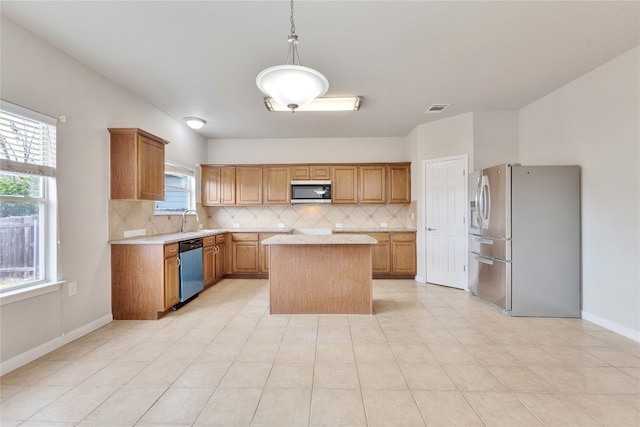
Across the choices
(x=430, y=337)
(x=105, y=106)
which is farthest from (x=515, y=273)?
(x=105, y=106)

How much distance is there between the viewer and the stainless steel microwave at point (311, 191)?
5441mm

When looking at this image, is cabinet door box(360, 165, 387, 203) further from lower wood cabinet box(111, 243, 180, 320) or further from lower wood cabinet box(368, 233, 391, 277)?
lower wood cabinet box(111, 243, 180, 320)

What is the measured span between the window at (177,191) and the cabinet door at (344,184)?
2.61 m

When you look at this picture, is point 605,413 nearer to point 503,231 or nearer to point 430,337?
point 430,337

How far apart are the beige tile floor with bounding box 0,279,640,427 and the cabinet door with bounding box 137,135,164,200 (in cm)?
151

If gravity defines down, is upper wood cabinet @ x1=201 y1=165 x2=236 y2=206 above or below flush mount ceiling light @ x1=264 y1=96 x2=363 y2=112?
below

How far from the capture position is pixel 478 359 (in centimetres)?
238

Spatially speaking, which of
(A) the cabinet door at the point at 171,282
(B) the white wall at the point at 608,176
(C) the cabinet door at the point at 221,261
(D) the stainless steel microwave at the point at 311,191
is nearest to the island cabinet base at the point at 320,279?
(A) the cabinet door at the point at 171,282

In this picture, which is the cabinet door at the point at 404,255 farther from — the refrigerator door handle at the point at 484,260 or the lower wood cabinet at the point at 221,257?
the lower wood cabinet at the point at 221,257

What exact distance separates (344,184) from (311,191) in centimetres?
64

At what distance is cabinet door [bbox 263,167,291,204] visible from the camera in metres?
5.55

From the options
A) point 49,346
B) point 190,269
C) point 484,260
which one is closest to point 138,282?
point 190,269

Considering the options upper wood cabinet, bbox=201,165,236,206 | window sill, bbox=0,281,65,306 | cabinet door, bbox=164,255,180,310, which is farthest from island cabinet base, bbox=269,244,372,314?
upper wood cabinet, bbox=201,165,236,206

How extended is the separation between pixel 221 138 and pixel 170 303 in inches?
139
